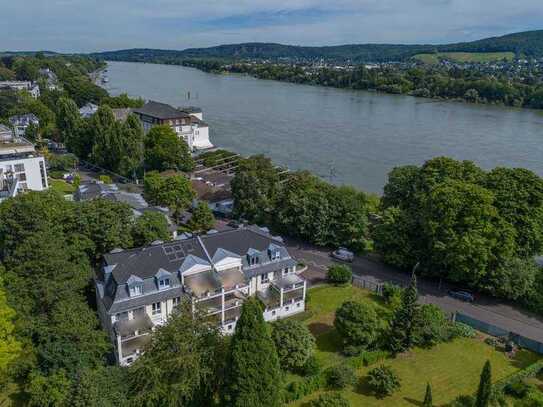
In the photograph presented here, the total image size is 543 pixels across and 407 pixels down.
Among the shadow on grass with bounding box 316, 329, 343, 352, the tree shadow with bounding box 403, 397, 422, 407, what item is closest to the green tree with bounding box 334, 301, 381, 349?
the shadow on grass with bounding box 316, 329, 343, 352

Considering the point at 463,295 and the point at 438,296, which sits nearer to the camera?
the point at 463,295

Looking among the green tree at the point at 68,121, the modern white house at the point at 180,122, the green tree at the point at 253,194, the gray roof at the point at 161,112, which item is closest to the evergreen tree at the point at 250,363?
the green tree at the point at 253,194

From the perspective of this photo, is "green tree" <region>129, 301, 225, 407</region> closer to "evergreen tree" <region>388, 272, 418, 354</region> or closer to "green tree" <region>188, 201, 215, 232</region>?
"evergreen tree" <region>388, 272, 418, 354</region>

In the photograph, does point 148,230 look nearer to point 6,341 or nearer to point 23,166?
point 6,341

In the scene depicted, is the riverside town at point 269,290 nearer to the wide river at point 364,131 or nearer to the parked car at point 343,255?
the parked car at point 343,255

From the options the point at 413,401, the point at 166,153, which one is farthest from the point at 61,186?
the point at 413,401

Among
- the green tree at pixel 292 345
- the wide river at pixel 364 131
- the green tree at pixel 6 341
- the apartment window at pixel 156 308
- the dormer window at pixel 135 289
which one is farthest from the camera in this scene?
the wide river at pixel 364 131

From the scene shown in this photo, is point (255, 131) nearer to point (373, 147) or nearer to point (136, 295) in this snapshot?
point (373, 147)
